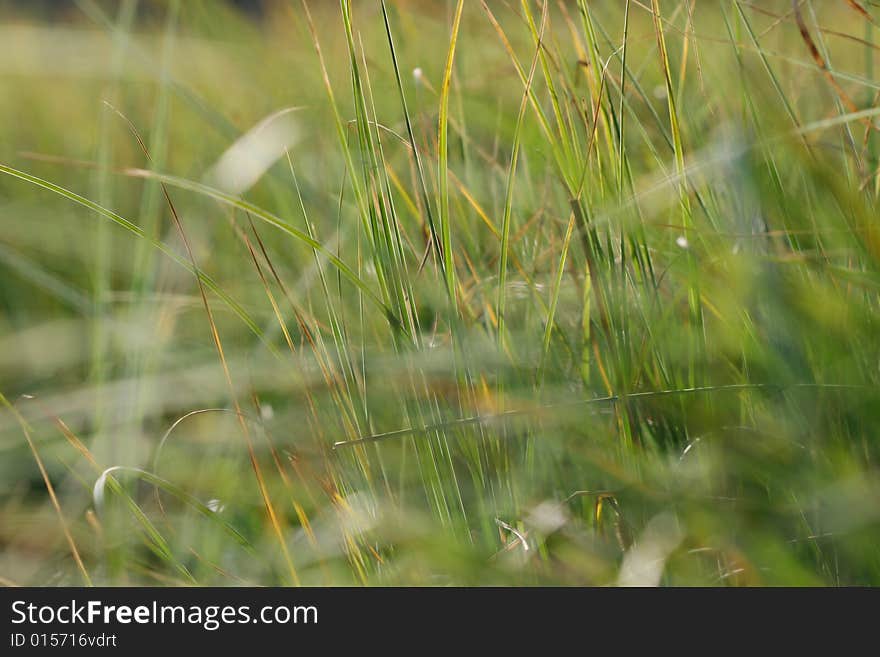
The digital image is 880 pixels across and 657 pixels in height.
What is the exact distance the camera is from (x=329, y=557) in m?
0.50

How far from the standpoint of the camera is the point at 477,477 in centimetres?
49

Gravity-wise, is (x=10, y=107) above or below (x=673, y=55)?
above
